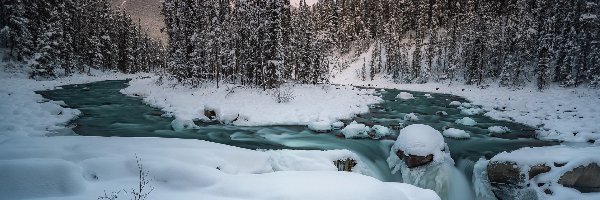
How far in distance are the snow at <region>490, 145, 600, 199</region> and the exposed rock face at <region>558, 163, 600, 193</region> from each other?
0.28 ft

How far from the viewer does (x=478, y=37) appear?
147 ft

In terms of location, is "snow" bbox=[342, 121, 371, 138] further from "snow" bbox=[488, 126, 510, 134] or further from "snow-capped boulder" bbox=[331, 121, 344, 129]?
"snow" bbox=[488, 126, 510, 134]

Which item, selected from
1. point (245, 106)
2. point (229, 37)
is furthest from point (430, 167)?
point (229, 37)

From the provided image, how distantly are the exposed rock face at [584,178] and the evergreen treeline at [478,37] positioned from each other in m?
30.2

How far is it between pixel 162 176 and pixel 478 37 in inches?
1881

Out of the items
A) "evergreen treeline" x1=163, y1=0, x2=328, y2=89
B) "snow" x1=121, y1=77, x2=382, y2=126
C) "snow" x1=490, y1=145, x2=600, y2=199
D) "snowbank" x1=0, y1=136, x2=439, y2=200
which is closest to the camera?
"snowbank" x1=0, y1=136, x2=439, y2=200

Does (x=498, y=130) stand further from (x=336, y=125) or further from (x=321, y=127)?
(x=321, y=127)

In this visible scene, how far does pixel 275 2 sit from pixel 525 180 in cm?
2193

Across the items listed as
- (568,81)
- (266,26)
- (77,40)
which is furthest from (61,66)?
(568,81)

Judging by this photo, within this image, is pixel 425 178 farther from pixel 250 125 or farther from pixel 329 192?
pixel 250 125

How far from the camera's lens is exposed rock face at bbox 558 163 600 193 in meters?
7.88

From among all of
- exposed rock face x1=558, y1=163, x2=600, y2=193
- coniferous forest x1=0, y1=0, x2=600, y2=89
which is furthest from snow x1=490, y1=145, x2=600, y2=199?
coniferous forest x1=0, y1=0, x2=600, y2=89

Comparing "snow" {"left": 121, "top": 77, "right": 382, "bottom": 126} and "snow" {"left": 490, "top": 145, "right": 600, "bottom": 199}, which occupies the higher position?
"snow" {"left": 121, "top": 77, "right": 382, "bottom": 126}

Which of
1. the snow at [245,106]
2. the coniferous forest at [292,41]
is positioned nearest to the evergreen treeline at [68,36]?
the coniferous forest at [292,41]
